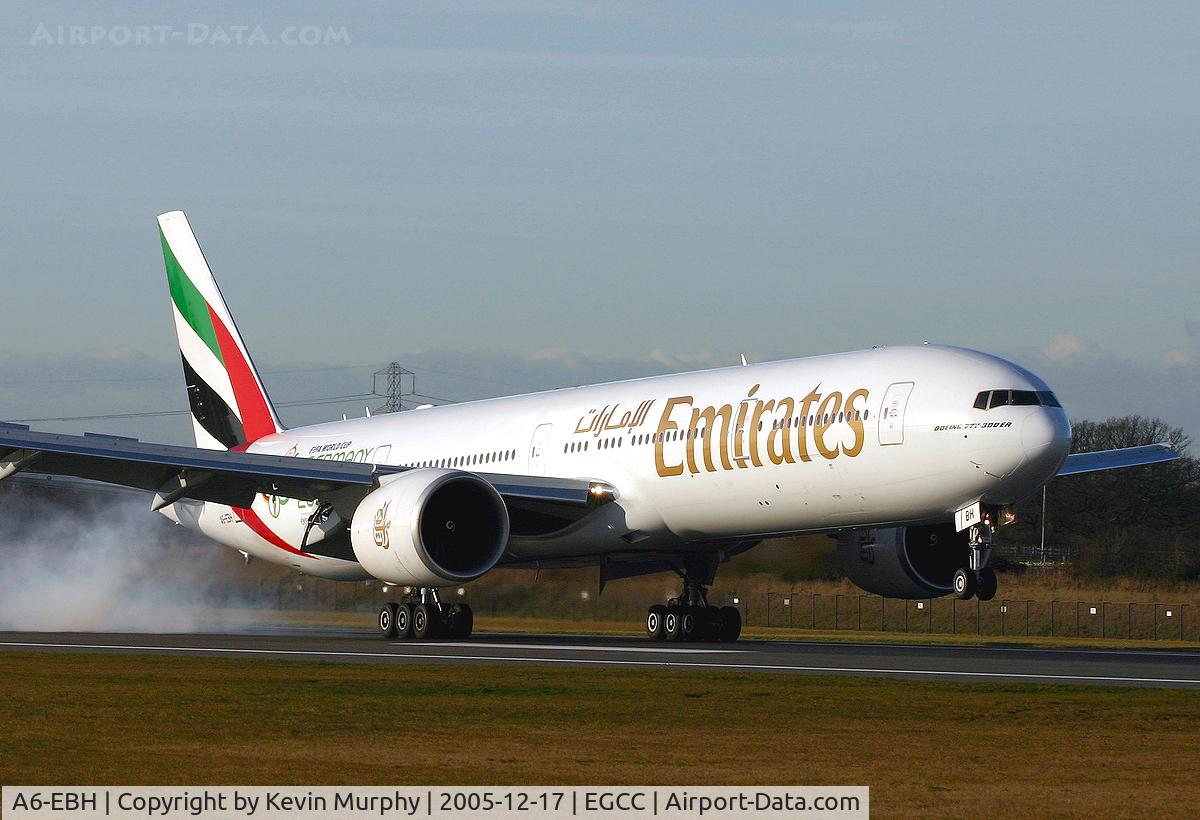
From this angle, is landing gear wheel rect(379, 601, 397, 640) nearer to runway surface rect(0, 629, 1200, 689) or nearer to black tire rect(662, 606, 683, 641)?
runway surface rect(0, 629, 1200, 689)

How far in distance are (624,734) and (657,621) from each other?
20027 millimetres

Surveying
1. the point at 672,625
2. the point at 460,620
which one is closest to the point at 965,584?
the point at 672,625

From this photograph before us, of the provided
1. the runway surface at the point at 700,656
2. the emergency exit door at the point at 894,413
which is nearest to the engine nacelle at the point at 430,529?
the runway surface at the point at 700,656

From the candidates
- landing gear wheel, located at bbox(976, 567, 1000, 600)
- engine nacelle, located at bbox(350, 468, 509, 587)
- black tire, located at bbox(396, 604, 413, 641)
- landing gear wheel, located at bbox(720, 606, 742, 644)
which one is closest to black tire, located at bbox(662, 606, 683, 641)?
landing gear wheel, located at bbox(720, 606, 742, 644)

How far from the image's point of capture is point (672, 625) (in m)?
34.1

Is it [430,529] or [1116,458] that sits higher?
[1116,458]

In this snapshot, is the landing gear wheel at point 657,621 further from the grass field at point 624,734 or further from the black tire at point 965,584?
the grass field at point 624,734

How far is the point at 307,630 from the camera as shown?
137ft

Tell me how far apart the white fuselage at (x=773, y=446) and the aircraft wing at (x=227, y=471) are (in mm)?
1021

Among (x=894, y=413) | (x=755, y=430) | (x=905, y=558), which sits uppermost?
(x=894, y=413)

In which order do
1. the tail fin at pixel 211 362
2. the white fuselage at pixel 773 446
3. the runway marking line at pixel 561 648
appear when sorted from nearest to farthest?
the white fuselage at pixel 773 446 < the runway marking line at pixel 561 648 < the tail fin at pixel 211 362

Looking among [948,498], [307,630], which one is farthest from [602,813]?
[307,630]

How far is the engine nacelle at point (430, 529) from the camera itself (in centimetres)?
2938

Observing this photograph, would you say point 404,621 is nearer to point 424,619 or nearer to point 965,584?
point 424,619
